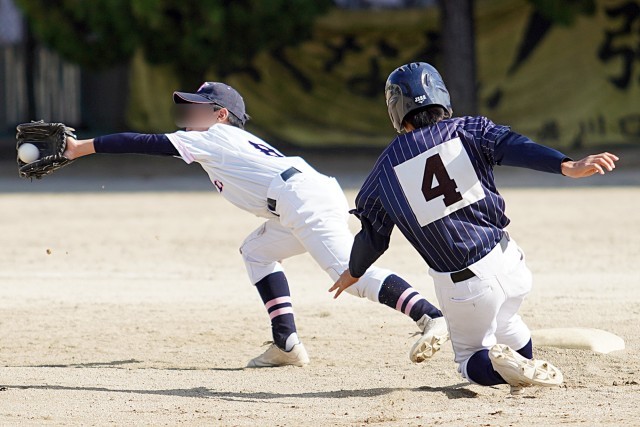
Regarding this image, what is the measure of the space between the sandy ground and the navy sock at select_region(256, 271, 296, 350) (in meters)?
0.22

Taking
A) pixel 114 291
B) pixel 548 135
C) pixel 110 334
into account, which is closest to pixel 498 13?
pixel 548 135

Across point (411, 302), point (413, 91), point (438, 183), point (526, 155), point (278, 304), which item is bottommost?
point (278, 304)

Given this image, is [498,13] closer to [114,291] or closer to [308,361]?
[114,291]

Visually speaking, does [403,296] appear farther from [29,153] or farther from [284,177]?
[29,153]

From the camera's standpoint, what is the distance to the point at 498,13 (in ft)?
60.0

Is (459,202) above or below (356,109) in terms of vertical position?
above

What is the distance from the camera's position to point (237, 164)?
5.39 metres

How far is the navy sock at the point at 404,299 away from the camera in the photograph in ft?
17.0

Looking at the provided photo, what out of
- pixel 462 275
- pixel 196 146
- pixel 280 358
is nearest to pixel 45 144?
pixel 196 146

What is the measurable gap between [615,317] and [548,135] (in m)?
11.8

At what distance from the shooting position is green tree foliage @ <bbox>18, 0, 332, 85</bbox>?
16.2 meters

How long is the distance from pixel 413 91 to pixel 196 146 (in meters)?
1.30

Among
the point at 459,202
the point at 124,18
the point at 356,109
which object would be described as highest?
the point at 459,202

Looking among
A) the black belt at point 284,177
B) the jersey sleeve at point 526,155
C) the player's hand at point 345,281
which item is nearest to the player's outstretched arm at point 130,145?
the black belt at point 284,177
